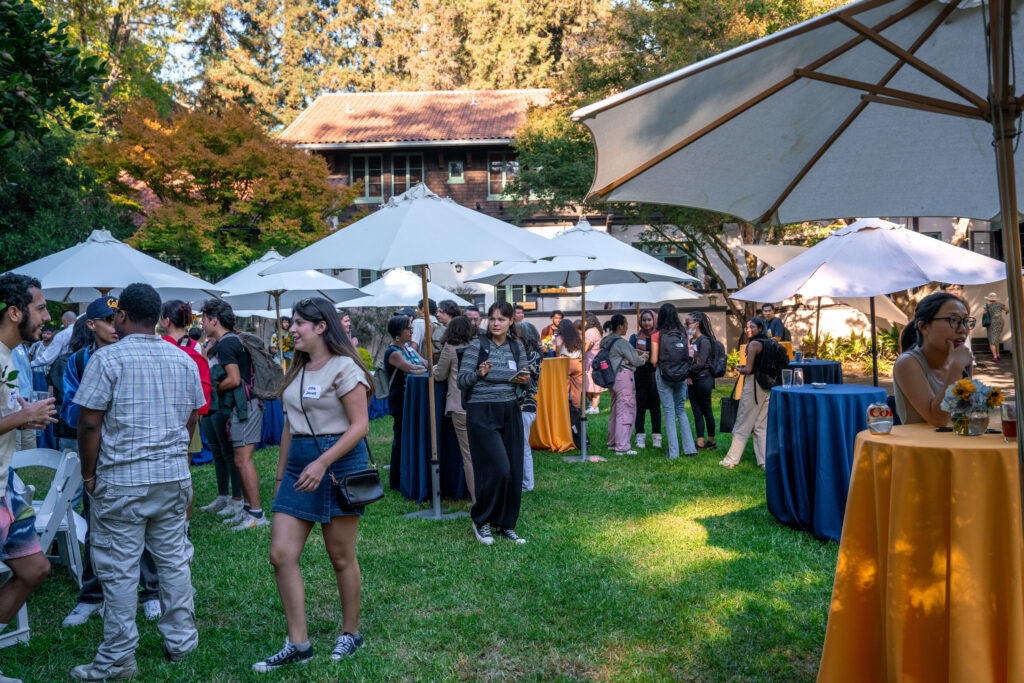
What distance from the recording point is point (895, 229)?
7898mm

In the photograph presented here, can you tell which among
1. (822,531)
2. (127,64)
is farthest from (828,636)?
(127,64)

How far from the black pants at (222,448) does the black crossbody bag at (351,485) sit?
3268 millimetres

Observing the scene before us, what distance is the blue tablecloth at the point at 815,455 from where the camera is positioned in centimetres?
631

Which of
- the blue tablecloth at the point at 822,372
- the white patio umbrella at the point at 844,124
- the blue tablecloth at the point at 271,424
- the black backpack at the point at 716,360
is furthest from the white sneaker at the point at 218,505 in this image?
the blue tablecloth at the point at 822,372

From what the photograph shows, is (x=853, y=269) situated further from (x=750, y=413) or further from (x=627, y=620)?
(x=627, y=620)

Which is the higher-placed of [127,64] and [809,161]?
[127,64]

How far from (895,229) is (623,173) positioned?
608cm

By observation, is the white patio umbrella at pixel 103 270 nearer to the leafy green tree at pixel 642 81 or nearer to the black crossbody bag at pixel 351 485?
the black crossbody bag at pixel 351 485

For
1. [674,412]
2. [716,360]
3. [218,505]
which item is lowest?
[218,505]

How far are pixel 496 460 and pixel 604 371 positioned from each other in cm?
427

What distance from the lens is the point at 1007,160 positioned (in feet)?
8.30

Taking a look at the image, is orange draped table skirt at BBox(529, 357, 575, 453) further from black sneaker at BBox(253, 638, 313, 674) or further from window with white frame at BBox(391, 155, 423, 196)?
window with white frame at BBox(391, 155, 423, 196)

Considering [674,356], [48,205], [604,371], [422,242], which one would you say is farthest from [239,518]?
[48,205]

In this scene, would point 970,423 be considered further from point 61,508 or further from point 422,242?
point 61,508
